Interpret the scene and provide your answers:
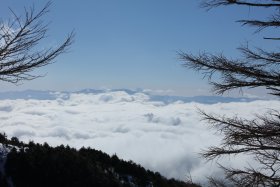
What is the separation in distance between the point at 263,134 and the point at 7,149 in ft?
46.3

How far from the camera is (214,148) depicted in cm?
1031

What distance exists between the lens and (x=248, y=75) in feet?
30.6

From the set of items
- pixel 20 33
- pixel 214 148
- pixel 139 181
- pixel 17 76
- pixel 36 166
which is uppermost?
pixel 20 33

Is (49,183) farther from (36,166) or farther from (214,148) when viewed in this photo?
(214,148)

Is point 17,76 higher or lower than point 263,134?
higher

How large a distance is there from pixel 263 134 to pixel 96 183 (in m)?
12.9

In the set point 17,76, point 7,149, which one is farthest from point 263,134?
point 7,149

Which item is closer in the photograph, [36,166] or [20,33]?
[20,33]

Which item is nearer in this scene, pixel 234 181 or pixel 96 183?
pixel 234 181

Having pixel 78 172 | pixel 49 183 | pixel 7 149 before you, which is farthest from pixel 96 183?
pixel 7 149

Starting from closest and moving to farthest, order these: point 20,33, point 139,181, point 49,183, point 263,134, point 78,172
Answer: point 263,134, point 20,33, point 49,183, point 78,172, point 139,181

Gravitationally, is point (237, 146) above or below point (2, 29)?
below

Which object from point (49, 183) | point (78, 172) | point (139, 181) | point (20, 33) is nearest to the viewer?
point (20, 33)

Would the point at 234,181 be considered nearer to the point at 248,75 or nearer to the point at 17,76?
the point at 248,75
